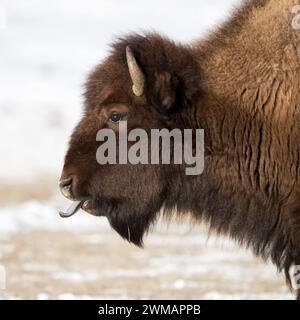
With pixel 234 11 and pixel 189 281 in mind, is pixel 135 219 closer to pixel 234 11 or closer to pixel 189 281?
pixel 234 11

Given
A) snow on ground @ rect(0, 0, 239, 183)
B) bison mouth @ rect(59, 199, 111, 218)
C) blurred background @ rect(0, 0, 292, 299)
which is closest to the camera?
bison mouth @ rect(59, 199, 111, 218)

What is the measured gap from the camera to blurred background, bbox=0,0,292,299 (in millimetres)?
12938

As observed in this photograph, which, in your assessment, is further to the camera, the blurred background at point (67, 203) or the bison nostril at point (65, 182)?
the blurred background at point (67, 203)

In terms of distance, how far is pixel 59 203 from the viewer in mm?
22812

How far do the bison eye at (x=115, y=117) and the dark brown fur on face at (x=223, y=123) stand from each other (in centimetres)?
3

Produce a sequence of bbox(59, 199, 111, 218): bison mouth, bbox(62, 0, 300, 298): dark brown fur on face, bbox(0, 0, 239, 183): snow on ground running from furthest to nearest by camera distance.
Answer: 1. bbox(0, 0, 239, 183): snow on ground
2. bbox(59, 199, 111, 218): bison mouth
3. bbox(62, 0, 300, 298): dark brown fur on face

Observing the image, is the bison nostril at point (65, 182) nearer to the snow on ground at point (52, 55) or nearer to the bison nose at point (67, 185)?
the bison nose at point (67, 185)

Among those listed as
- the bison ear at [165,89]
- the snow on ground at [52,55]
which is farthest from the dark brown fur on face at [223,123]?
the snow on ground at [52,55]

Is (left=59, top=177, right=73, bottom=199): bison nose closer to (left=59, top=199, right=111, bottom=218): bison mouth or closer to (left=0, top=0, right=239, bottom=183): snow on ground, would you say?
(left=59, top=199, right=111, bottom=218): bison mouth

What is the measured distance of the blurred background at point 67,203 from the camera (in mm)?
12938

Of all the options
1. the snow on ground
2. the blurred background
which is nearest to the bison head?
the blurred background

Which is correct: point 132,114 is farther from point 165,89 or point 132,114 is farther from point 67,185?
point 67,185

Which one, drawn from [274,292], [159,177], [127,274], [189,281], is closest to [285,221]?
[159,177]

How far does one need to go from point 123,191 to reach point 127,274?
7.31 meters
